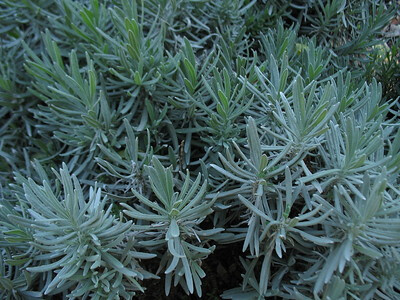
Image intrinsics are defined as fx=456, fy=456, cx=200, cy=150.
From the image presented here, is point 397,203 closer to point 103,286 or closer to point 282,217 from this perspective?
point 282,217

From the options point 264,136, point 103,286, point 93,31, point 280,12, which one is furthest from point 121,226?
point 280,12

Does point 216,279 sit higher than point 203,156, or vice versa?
point 203,156

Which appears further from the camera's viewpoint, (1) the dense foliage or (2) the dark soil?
(2) the dark soil

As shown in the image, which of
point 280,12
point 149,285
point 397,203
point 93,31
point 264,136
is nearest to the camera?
point 397,203

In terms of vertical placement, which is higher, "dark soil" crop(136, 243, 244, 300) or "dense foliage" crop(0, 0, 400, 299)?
"dense foliage" crop(0, 0, 400, 299)

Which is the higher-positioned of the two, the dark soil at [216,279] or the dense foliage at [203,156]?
the dense foliage at [203,156]

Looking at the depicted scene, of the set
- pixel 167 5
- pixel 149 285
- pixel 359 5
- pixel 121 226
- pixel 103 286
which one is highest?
pixel 359 5

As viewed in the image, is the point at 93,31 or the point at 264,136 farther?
the point at 93,31

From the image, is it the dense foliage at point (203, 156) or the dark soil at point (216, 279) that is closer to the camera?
the dense foliage at point (203, 156)
